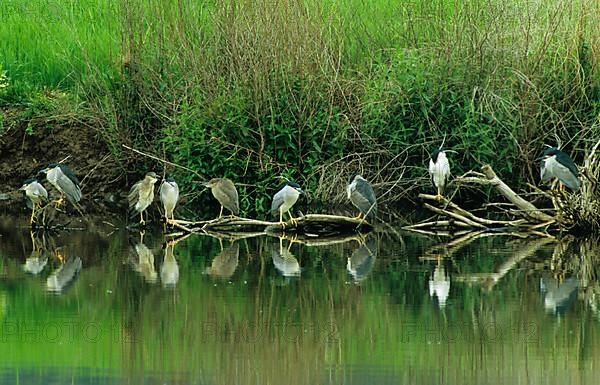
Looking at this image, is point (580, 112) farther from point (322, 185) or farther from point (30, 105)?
point (30, 105)

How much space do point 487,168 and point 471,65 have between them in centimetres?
234

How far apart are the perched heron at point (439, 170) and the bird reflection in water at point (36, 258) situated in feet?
14.9

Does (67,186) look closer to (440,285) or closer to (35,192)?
(35,192)

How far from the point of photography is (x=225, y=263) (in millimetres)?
11805

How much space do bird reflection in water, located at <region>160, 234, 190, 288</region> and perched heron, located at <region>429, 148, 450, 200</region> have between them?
3196mm

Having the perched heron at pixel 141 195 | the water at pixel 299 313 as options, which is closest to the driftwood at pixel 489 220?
the water at pixel 299 313

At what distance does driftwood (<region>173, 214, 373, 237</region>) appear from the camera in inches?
558

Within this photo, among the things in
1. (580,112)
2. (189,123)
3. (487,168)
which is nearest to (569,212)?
(487,168)

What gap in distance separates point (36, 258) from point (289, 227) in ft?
11.2

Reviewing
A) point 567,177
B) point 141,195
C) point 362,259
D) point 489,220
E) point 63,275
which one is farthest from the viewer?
point 141,195

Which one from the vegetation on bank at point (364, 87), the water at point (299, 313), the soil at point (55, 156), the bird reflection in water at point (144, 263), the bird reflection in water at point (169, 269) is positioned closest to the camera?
the water at point (299, 313)

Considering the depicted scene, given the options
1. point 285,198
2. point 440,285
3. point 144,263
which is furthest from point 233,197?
point 440,285

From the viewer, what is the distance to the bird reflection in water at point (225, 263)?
1109 centimetres

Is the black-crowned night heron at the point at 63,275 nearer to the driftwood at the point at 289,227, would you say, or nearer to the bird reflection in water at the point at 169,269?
the bird reflection in water at the point at 169,269
